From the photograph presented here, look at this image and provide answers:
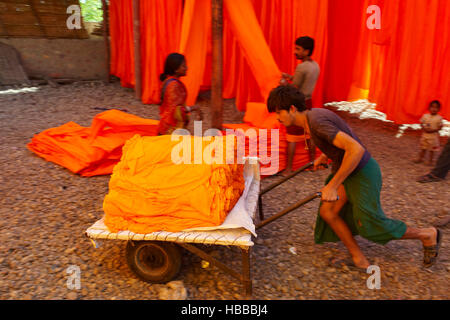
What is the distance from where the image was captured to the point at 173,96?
3623mm

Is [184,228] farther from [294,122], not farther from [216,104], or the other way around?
[216,104]

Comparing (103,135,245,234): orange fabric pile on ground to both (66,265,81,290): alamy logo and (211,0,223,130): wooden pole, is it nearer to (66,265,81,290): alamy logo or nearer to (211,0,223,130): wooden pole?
(66,265,81,290): alamy logo

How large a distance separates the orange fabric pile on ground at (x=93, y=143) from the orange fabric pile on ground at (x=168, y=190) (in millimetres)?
1846

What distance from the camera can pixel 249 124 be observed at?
5.15 metres

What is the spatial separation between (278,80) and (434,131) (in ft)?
Answer: 6.78

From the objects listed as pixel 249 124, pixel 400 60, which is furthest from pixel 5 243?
pixel 400 60

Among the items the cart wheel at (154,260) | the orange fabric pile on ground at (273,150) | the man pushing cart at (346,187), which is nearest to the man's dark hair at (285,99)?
the man pushing cart at (346,187)

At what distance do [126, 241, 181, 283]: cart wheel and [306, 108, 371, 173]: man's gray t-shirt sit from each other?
1186 mm

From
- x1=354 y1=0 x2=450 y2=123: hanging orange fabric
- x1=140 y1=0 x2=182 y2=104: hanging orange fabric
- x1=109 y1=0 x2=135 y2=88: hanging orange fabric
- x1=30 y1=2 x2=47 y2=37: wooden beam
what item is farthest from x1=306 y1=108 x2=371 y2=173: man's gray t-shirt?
x1=30 y1=2 x2=47 y2=37: wooden beam

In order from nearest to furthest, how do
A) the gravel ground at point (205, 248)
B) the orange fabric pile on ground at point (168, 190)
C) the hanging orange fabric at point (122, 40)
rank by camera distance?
1. the orange fabric pile on ground at point (168, 190)
2. the gravel ground at point (205, 248)
3. the hanging orange fabric at point (122, 40)

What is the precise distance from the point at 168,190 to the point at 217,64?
2.41m

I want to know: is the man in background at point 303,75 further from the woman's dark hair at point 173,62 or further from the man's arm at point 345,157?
the man's arm at point 345,157

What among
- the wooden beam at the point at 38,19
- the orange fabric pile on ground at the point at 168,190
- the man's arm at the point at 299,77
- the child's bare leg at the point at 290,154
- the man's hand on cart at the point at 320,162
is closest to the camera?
the orange fabric pile on ground at the point at 168,190

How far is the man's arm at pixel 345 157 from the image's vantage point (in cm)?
230
